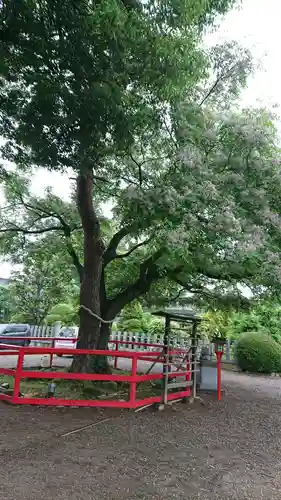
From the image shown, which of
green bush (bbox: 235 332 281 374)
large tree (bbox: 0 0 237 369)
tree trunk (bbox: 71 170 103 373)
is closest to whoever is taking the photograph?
large tree (bbox: 0 0 237 369)

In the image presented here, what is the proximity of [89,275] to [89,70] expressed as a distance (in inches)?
190

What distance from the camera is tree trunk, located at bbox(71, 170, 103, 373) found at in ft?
28.2

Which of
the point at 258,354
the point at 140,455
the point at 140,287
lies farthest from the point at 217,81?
the point at 258,354

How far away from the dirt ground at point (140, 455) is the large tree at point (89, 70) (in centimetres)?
386

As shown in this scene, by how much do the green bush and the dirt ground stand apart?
228 inches

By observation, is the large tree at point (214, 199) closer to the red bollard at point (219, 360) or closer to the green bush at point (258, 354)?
the red bollard at point (219, 360)

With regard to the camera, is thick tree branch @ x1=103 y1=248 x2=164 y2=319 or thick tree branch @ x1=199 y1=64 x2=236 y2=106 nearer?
thick tree branch @ x1=199 y1=64 x2=236 y2=106

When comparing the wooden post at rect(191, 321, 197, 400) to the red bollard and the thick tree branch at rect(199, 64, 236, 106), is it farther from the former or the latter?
the thick tree branch at rect(199, 64, 236, 106)

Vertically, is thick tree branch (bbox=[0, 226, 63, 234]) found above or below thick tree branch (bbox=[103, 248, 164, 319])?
above

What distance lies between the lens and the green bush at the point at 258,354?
1281 cm

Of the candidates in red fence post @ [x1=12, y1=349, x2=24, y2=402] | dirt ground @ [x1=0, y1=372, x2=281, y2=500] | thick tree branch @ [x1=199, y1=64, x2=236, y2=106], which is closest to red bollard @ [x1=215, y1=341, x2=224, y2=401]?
dirt ground @ [x1=0, y1=372, x2=281, y2=500]

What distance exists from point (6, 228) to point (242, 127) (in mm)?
6729

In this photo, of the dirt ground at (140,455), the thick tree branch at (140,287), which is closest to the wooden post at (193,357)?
the dirt ground at (140,455)

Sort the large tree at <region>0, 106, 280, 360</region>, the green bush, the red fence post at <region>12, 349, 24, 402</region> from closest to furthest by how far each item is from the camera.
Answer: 1. the large tree at <region>0, 106, 280, 360</region>
2. the red fence post at <region>12, 349, 24, 402</region>
3. the green bush
